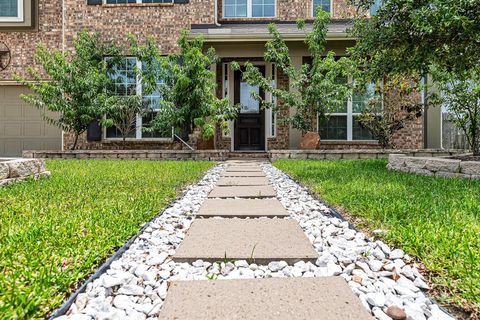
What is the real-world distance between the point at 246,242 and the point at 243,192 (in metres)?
1.88

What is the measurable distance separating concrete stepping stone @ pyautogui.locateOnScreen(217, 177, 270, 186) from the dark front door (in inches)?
206

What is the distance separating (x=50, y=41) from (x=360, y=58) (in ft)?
29.3

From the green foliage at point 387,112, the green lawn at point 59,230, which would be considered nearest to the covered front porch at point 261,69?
the green foliage at point 387,112

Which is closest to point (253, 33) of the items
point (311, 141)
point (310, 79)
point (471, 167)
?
point (310, 79)

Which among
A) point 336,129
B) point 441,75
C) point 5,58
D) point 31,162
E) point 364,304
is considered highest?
point 5,58

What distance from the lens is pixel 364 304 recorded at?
1360 mm

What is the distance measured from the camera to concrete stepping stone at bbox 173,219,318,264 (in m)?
1.85

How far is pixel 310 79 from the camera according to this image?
902 cm

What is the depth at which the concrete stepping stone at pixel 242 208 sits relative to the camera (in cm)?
285

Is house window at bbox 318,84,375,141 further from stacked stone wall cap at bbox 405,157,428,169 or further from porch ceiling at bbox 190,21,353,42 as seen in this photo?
stacked stone wall cap at bbox 405,157,428,169

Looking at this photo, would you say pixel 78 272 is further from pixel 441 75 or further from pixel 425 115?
pixel 425 115

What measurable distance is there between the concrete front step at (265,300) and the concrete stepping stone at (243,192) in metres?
2.21

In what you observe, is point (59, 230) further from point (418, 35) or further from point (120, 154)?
point (120, 154)

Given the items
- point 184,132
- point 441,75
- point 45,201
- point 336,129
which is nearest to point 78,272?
point 45,201
